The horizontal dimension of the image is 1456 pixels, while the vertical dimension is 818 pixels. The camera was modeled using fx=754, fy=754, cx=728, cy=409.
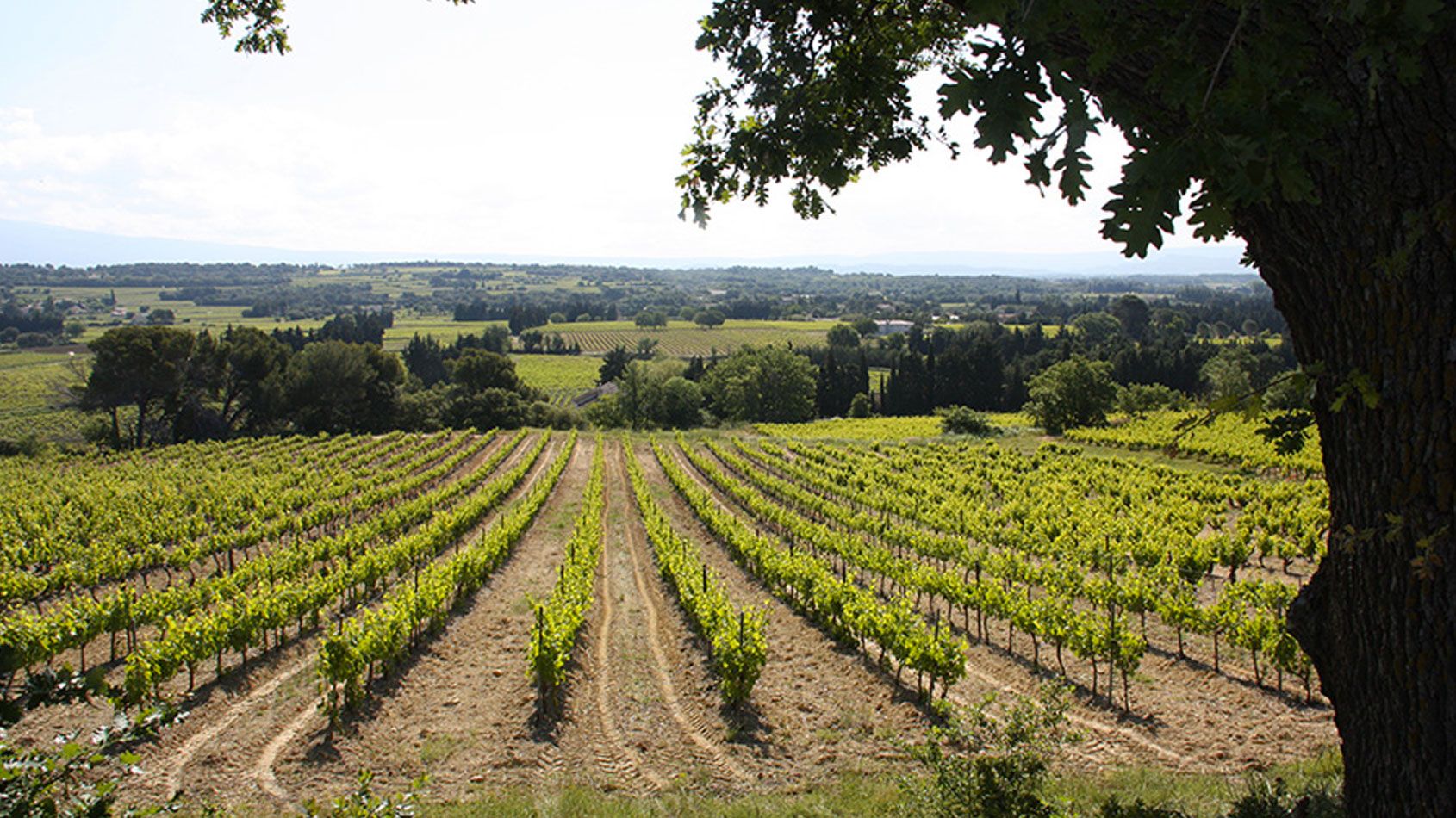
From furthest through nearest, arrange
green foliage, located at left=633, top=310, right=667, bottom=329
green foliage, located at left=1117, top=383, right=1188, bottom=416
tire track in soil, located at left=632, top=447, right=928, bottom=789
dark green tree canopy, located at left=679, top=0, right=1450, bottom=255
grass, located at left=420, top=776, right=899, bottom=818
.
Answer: green foliage, located at left=633, top=310, right=667, bottom=329, green foliage, located at left=1117, top=383, right=1188, bottom=416, tire track in soil, located at left=632, top=447, right=928, bottom=789, grass, located at left=420, top=776, right=899, bottom=818, dark green tree canopy, located at left=679, top=0, right=1450, bottom=255

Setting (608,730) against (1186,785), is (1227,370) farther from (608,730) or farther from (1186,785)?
(608,730)

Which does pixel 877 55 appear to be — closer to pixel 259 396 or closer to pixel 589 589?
pixel 589 589

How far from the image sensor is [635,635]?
13953mm

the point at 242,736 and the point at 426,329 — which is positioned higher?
the point at 426,329

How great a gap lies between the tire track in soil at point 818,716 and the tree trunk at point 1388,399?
19.7ft

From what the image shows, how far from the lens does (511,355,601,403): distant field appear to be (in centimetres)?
8975

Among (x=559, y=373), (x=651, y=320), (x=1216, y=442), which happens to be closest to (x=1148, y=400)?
(x=1216, y=442)

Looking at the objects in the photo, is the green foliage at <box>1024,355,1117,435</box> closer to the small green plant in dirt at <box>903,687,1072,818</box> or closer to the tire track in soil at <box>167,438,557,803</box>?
the tire track in soil at <box>167,438,557,803</box>

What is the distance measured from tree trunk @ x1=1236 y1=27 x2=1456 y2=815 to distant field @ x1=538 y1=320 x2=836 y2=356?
113115 mm

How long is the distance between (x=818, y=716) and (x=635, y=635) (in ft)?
15.9

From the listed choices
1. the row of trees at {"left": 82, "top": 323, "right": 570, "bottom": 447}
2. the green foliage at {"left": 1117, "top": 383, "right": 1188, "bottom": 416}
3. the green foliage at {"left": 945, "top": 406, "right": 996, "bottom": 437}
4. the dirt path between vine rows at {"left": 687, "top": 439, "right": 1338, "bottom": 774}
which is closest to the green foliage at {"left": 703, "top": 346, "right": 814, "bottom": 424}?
the row of trees at {"left": 82, "top": 323, "right": 570, "bottom": 447}

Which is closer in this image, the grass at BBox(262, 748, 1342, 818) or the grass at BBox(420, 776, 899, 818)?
the grass at BBox(262, 748, 1342, 818)

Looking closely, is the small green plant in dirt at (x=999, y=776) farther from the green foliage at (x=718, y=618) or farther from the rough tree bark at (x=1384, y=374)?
the green foliage at (x=718, y=618)

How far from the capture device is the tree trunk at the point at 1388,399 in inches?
78.1
